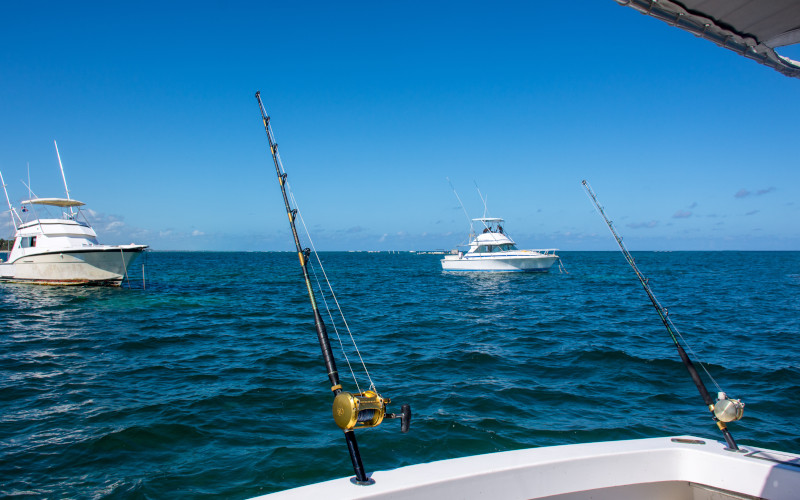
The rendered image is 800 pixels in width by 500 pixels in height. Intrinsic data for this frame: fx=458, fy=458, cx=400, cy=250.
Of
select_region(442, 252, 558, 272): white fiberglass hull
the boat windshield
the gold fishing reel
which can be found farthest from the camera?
the boat windshield

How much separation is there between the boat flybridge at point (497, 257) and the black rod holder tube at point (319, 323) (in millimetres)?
42665

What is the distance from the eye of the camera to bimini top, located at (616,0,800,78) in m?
2.82

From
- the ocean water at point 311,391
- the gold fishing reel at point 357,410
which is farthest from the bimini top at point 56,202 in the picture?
the gold fishing reel at point 357,410

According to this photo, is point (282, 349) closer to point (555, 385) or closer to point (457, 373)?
point (457, 373)

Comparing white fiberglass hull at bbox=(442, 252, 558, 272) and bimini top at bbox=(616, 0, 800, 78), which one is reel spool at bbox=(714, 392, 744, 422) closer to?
bimini top at bbox=(616, 0, 800, 78)

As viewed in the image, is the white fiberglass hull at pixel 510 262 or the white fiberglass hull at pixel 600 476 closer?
the white fiberglass hull at pixel 600 476

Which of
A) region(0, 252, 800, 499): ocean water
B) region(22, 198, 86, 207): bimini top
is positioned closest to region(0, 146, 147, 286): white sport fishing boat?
region(22, 198, 86, 207): bimini top

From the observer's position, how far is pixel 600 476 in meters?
3.28

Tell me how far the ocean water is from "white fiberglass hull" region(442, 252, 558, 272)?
1059 inches

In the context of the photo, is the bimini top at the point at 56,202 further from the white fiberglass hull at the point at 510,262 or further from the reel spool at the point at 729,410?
the reel spool at the point at 729,410

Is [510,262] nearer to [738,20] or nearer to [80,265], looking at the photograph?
[80,265]

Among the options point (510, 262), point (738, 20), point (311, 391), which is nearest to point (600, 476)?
point (738, 20)

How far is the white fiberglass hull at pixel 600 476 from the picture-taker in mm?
2881

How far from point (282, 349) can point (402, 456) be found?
24.2 ft
